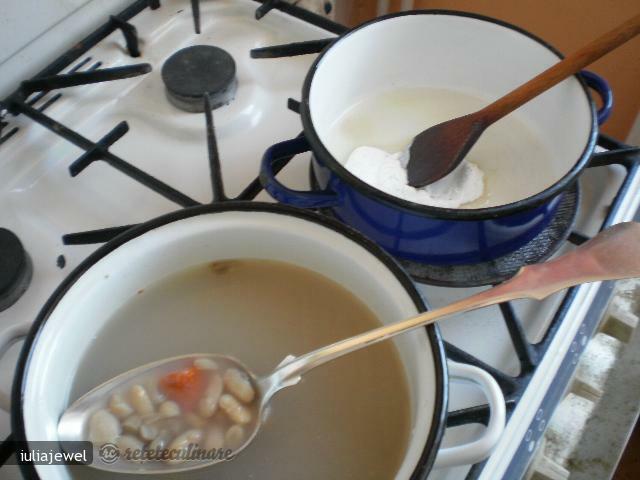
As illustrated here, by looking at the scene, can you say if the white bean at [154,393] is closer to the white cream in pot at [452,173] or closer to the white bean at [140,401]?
the white bean at [140,401]

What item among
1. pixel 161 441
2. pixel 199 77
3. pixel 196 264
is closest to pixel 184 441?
pixel 161 441

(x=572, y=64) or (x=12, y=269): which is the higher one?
(x=572, y=64)

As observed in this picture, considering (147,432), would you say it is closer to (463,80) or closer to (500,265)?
(500,265)

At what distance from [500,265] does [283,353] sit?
0.19m

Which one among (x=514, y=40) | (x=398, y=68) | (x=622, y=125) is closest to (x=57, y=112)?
(x=398, y=68)

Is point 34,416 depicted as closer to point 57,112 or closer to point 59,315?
point 59,315

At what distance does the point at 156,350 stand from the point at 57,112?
0.29 metres

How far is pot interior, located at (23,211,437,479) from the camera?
365 millimetres

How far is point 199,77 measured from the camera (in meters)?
0.62

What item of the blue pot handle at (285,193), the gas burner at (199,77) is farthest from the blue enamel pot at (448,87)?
the gas burner at (199,77)

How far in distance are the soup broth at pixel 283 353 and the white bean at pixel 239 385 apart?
0.07 feet

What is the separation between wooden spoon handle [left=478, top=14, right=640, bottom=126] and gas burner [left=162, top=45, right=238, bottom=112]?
0.26 metres

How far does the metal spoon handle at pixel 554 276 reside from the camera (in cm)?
39

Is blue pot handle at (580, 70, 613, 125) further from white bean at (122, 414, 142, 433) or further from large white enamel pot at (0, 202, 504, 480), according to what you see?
white bean at (122, 414, 142, 433)
